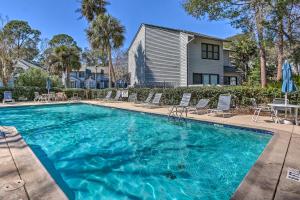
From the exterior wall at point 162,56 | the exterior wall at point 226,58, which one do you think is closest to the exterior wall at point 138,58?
the exterior wall at point 162,56

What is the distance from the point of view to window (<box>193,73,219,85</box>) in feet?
73.3

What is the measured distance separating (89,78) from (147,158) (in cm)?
4866

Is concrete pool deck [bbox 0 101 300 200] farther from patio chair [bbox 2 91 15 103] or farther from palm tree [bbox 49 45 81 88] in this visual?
palm tree [bbox 49 45 81 88]

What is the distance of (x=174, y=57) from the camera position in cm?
2266

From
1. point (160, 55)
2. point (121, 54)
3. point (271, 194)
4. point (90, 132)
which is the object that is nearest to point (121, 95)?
point (160, 55)

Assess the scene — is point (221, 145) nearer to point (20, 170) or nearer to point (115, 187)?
point (115, 187)

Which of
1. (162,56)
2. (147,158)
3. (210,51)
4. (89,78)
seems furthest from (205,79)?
(89,78)

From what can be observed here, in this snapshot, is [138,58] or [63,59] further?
[63,59]

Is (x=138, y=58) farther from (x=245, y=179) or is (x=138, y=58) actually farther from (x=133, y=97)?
(x=245, y=179)

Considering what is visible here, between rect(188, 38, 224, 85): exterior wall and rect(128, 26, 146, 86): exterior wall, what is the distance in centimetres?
398

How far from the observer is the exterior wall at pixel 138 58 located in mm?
22117

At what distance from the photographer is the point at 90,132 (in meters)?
9.34

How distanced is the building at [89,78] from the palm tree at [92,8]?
2446cm

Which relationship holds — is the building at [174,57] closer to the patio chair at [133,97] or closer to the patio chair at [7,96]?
the patio chair at [133,97]
